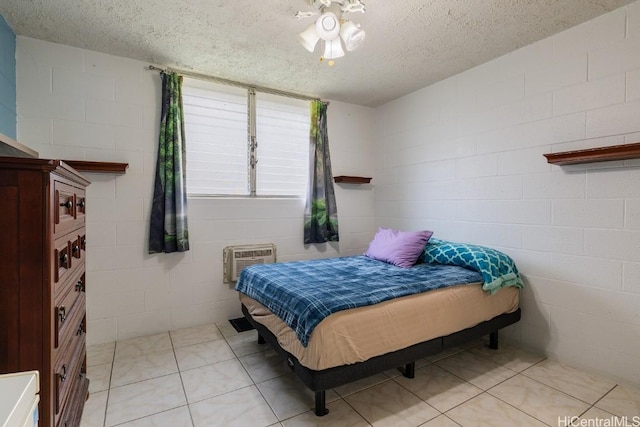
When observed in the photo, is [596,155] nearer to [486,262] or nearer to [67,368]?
[486,262]

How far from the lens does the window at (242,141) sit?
117 inches

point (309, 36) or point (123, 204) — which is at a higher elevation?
point (309, 36)

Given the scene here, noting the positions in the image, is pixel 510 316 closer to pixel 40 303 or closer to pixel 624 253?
pixel 624 253

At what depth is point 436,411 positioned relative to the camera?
1.73 metres

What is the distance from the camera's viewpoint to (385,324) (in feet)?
5.71

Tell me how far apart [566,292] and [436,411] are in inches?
53.8

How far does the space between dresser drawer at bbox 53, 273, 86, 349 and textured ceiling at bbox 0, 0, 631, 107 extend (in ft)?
5.77

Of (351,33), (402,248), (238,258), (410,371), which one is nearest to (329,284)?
(410,371)

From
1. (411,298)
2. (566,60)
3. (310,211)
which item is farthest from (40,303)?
(566,60)

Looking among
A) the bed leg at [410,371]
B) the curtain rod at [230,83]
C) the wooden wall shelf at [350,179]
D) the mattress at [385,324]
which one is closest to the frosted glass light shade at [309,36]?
the curtain rod at [230,83]

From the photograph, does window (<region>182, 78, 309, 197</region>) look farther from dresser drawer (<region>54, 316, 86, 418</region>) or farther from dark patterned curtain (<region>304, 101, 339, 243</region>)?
dresser drawer (<region>54, 316, 86, 418</region>)

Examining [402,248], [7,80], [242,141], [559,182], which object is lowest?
[402,248]

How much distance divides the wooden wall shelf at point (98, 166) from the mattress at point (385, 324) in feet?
5.13

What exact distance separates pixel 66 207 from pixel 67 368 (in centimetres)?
71
